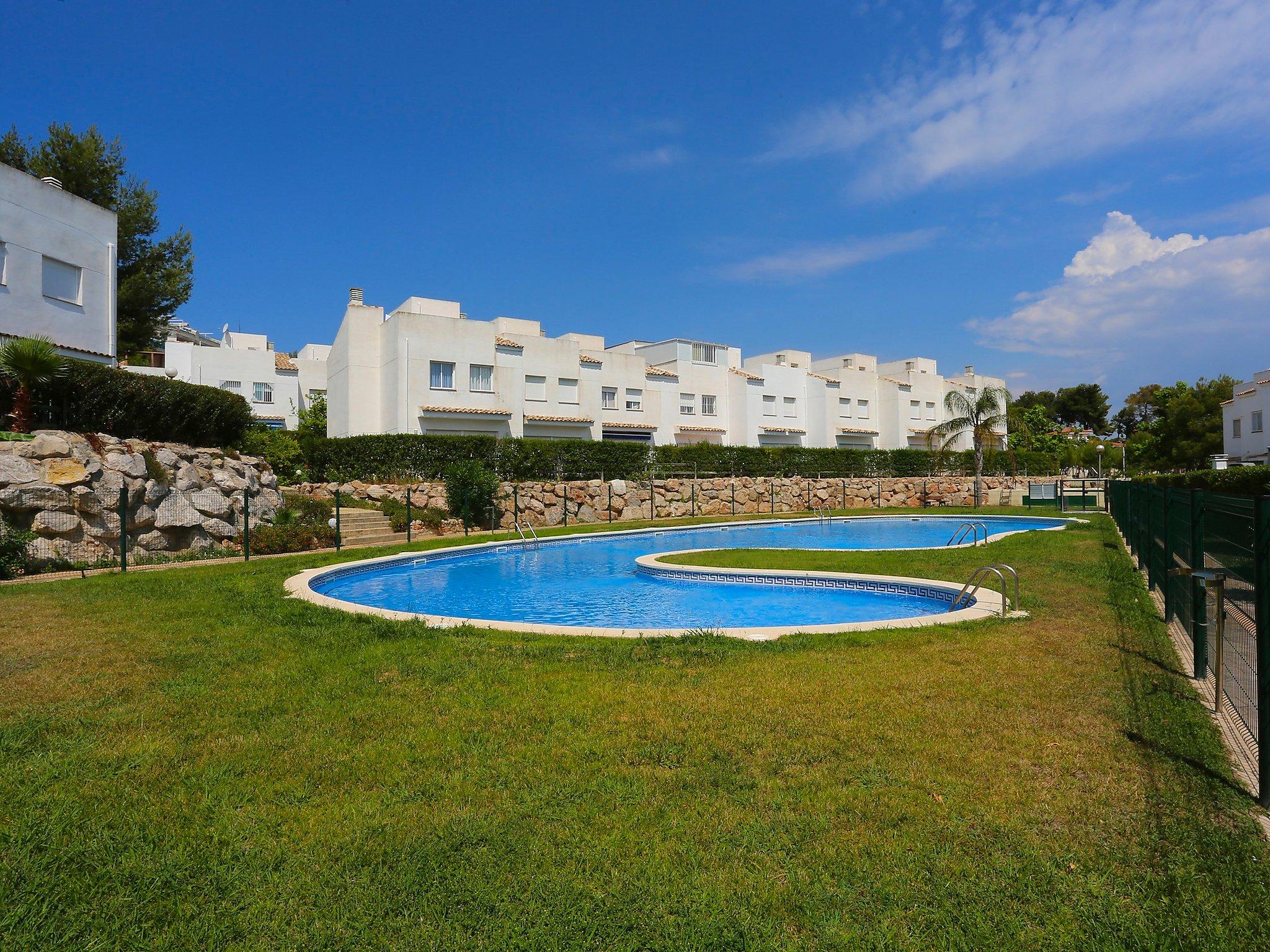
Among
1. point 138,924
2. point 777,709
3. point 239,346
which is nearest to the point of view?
point 138,924

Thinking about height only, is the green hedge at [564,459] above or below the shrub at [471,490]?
Answer: above

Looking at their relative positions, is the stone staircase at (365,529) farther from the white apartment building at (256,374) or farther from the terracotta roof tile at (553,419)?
the white apartment building at (256,374)

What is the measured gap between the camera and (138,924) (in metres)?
2.60

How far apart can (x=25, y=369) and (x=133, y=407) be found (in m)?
2.64

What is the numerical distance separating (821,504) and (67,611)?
108ft

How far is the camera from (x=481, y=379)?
34844 millimetres

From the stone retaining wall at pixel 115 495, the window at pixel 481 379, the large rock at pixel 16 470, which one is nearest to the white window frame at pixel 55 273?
the stone retaining wall at pixel 115 495

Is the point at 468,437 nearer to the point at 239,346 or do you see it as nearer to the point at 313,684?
the point at 313,684

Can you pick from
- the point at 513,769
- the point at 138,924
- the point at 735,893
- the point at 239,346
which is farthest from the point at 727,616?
the point at 239,346

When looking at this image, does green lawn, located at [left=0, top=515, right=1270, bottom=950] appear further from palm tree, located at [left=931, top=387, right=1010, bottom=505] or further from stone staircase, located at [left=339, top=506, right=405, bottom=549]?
palm tree, located at [left=931, top=387, right=1010, bottom=505]

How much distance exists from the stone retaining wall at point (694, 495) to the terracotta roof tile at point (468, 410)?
26.4 ft

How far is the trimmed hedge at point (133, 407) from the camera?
15797mm

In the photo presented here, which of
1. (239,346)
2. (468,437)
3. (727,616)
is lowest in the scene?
(727,616)

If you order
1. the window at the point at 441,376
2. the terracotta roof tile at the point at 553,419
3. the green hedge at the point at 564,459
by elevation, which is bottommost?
the green hedge at the point at 564,459
